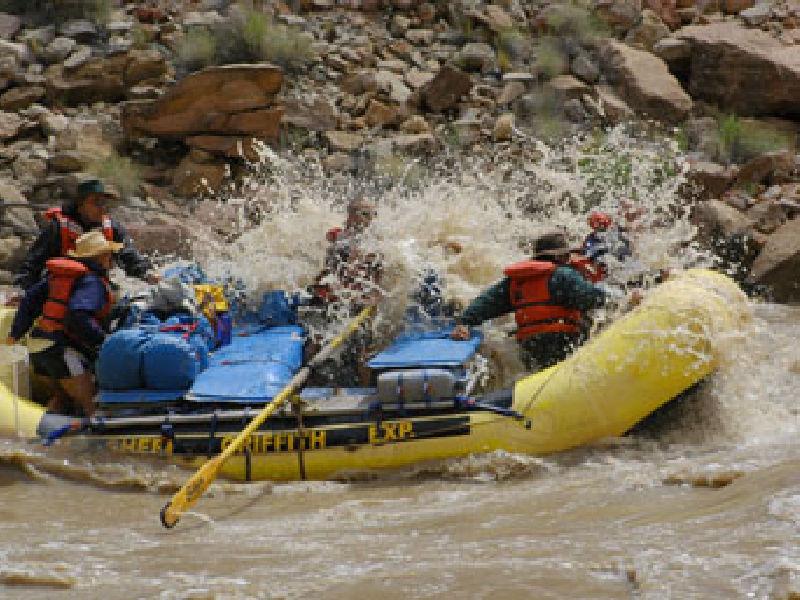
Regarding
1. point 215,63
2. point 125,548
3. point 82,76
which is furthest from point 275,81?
point 125,548

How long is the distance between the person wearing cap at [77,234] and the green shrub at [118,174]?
18.2 feet

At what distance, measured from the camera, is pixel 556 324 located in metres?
6.62

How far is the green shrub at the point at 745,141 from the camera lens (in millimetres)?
13234

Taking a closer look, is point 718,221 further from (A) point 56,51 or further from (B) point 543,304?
(A) point 56,51

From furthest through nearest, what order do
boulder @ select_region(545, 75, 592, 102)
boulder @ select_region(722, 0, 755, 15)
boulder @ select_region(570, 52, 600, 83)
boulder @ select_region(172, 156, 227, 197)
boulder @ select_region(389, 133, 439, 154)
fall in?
boulder @ select_region(722, 0, 755, 15) < boulder @ select_region(570, 52, 600, 83) < boulder @ select_region(545, 75, 592, 102) < boulder @ select_region(389, 133, 439, 154) < boulder @ select_region(172, 156, 227, 197)

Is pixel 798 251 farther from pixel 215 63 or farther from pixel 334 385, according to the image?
pixel 215 63

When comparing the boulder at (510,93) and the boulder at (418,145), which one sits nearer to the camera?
the boulder at (418,145)

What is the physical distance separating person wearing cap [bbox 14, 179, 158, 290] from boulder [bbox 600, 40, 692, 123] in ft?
27.9

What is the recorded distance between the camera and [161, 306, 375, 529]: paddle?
4901 millimetres

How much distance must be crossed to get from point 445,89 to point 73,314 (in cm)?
881

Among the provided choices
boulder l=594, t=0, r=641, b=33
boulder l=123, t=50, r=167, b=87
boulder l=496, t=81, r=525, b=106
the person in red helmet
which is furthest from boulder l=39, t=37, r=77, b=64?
the person in red helmet

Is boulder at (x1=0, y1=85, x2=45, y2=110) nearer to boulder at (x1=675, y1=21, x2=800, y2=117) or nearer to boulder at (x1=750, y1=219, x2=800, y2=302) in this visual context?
boulder at (x1=675, y1=21, x2=800, y2=117)

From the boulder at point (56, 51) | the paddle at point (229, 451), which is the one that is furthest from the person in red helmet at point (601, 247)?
the boulder at point (56, 51)

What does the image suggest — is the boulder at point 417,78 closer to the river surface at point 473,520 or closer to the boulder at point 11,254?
the boulder at point 11,254
